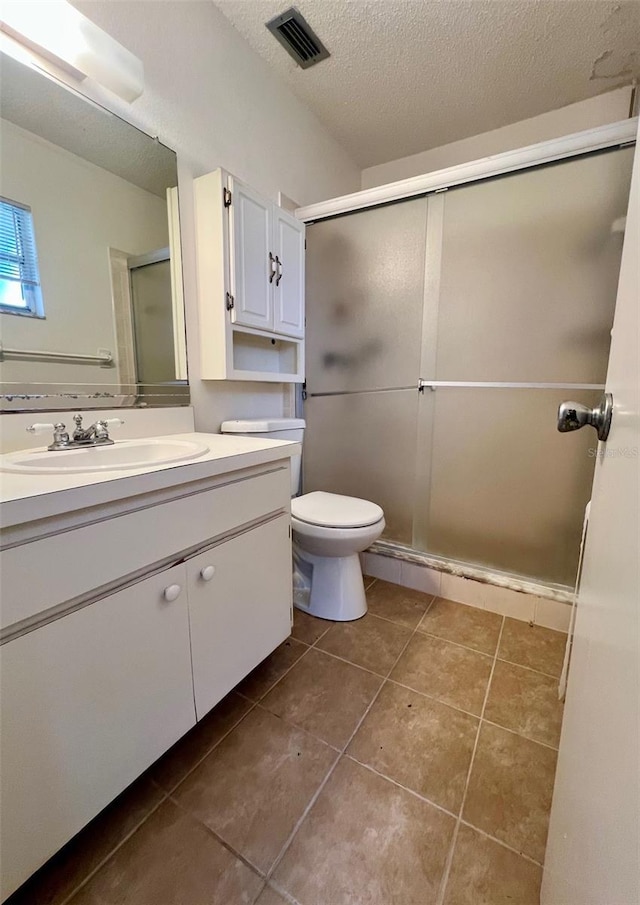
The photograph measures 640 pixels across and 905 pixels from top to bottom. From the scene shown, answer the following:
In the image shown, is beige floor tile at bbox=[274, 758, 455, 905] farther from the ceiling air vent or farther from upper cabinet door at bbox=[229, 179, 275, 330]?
the ceiling air vent

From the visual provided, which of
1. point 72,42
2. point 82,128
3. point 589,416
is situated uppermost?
point 72,42

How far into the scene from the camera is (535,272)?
4.80 ft

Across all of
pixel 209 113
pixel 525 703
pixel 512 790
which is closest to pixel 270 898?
pixel 512 790

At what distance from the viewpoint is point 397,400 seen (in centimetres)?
181

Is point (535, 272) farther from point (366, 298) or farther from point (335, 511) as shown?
point (335, 511)

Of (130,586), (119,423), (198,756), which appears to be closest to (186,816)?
(198,756)

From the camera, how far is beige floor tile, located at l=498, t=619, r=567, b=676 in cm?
132

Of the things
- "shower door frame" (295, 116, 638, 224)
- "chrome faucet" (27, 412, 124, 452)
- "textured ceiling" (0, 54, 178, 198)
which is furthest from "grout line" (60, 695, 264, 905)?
"shower door frame" (295, 116, 638, 224)

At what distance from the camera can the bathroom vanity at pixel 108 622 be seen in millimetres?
590

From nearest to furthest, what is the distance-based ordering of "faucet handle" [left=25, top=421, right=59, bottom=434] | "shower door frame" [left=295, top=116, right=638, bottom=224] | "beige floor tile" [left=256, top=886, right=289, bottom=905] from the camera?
"beige floor tile" [left=256, top=886, right=289, bottom=905]
"faucet handle" [left=25, top=421, right=59, bottom=434]
"shower door frame" [left=295, top=116, right=638, bottom=224]

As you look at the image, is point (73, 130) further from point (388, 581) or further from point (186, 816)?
point (388, 581)

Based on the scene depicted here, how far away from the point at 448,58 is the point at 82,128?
1532mm

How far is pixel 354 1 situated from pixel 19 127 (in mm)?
1259

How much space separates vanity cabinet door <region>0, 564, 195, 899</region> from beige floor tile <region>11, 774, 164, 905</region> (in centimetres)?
15
